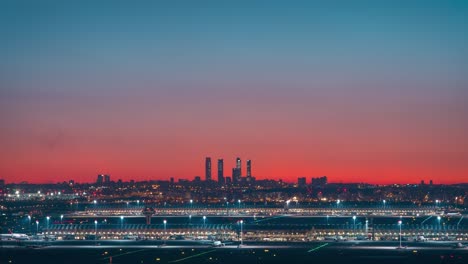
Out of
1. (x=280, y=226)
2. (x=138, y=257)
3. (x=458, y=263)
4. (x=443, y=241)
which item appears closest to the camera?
(x=458, y=263)

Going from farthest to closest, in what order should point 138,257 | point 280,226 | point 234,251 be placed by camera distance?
point 280,226
point 234,251
point 138,257

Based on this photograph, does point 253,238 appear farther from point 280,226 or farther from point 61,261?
point 61,261

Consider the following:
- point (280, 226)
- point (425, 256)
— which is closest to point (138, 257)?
point (425, 256)

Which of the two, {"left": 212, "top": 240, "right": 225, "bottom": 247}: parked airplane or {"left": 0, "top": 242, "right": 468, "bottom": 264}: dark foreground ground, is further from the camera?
{"left": 212, "top": 240, "right": 225, "bottom": 247}: parked airplane

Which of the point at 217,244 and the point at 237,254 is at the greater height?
the point at 217,244

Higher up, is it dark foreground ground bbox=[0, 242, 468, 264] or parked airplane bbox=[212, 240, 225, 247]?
parked airplane bbox=[212, 240, 225, 247]

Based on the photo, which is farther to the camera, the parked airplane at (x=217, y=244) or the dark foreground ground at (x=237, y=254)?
the parked airplane at (x=217, y=244)

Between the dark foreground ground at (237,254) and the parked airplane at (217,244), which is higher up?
the parked airplane at (217,244)

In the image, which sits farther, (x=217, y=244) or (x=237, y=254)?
(x=217, y=244)
